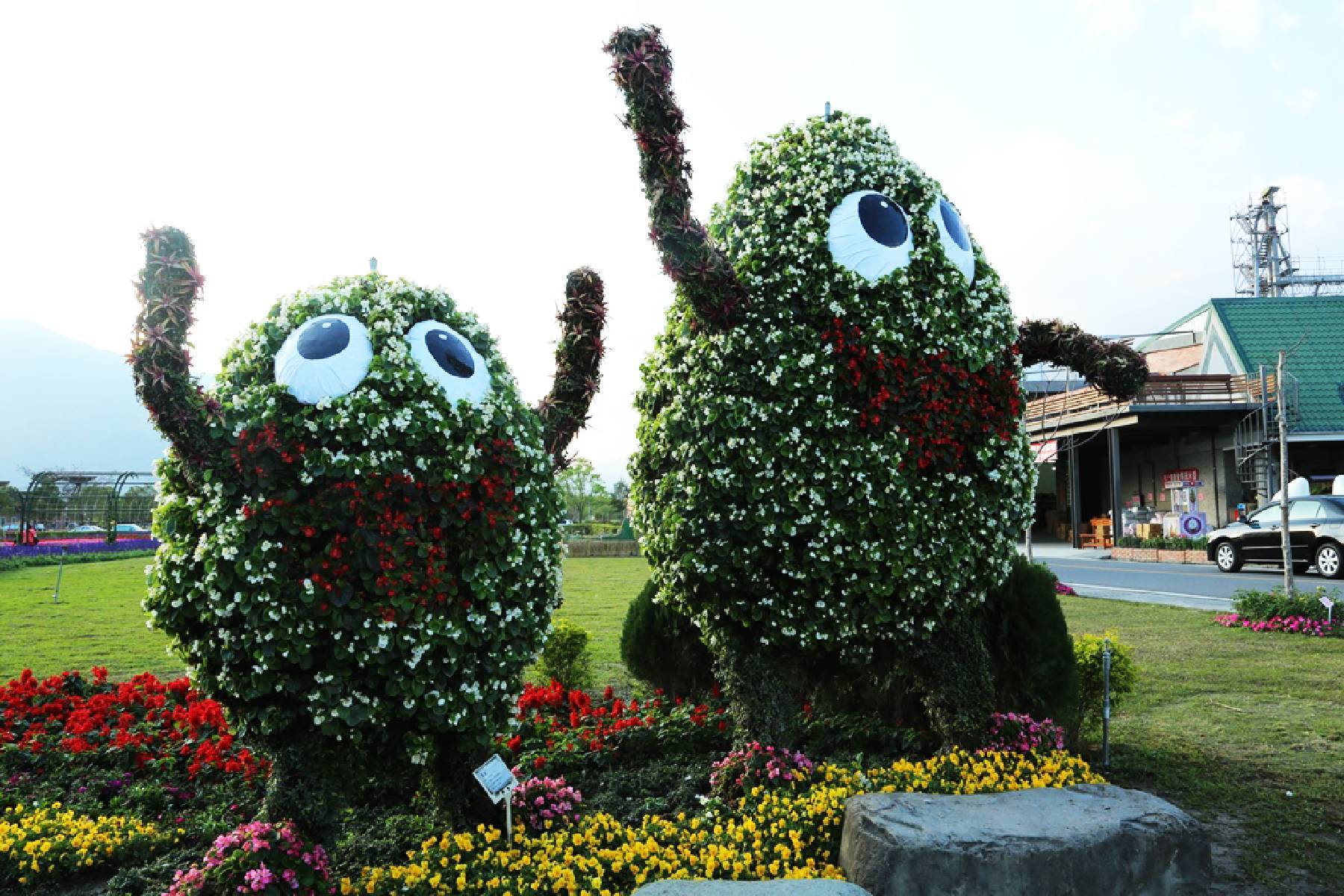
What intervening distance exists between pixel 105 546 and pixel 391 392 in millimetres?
32794

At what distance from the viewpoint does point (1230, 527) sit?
18.8m

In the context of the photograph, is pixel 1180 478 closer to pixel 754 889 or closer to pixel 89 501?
pixel 754 889

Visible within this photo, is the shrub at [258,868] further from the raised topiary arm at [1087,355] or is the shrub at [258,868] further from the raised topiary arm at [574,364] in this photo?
the raised topiary arm at [1087,355]

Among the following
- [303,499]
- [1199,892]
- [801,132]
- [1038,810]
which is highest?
[801,132]

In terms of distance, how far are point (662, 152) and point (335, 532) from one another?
2.26 meters

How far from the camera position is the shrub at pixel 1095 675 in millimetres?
5848

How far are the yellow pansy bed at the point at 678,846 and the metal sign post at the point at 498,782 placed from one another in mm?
103

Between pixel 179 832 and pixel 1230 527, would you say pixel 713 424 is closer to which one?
pixel 179 832

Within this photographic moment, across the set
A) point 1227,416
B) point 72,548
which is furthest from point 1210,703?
point 72,548

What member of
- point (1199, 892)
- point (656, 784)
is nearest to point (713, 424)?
point (656, 784)

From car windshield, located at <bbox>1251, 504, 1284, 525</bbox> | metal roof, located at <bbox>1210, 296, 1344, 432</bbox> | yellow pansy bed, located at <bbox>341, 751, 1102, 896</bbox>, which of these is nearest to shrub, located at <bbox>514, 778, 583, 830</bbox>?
yellow pansy bed, located at <bbox>341, 751, 1102, 896</bbox>

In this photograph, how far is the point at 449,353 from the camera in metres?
4.03

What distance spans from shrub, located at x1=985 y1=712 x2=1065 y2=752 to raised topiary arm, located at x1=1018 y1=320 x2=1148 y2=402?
2109mm

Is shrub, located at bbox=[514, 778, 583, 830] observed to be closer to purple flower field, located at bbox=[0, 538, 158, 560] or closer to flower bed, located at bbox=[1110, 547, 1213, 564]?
purple flower field, located at bbox=[0, 538, 158, 560]
